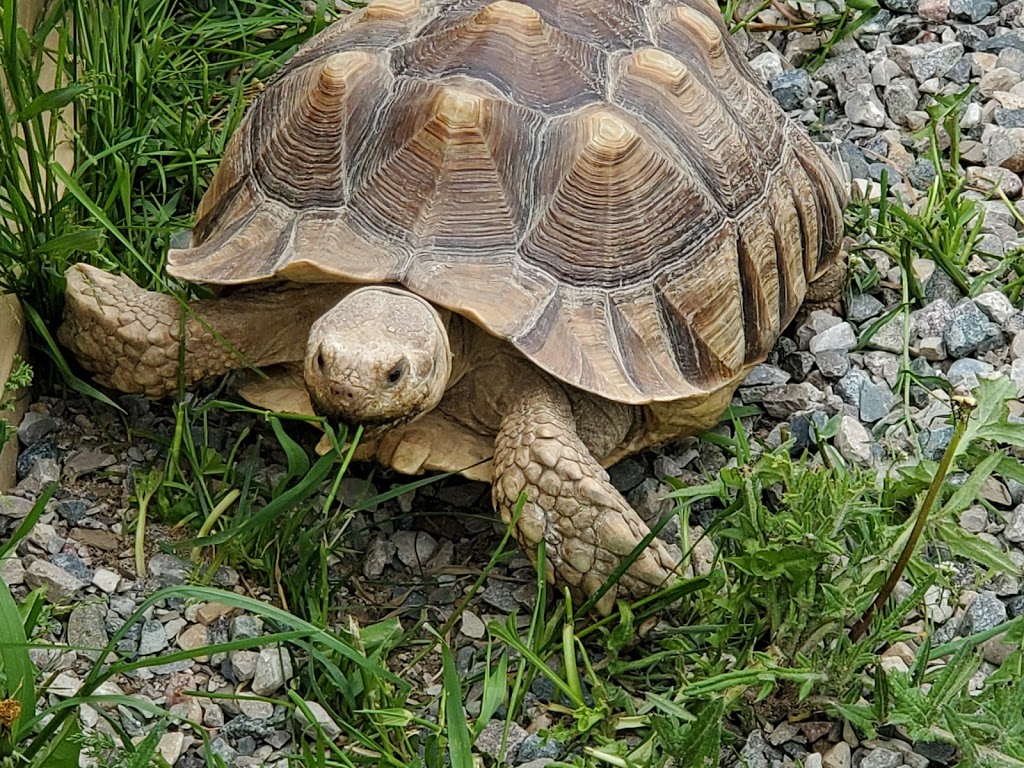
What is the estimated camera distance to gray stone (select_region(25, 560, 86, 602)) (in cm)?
256

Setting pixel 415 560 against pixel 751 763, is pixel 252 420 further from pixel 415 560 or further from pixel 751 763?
pixel 751 763

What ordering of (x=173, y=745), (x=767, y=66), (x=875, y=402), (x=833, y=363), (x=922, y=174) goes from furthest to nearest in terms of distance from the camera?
(x=767, y=66) → (x=922, y=174) → (x=833, y=363) → (x=875, y=402) → (x=173, y=745)

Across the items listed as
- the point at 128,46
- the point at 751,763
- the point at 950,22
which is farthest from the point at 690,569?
the point at 950,22

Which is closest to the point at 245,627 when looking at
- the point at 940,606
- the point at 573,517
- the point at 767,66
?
the point at 573,517

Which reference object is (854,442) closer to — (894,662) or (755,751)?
(894,662)

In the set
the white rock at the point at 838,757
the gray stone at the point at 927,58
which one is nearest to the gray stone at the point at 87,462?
the white rock at the point at 838,757

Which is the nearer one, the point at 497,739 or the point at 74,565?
the point at 497,739

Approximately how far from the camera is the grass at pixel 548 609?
2193mm

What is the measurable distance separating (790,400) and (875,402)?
0.70 feet

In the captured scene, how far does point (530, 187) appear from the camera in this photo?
110 inches

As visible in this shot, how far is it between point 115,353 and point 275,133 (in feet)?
2.03

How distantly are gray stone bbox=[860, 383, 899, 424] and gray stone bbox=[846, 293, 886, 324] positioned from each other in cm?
30

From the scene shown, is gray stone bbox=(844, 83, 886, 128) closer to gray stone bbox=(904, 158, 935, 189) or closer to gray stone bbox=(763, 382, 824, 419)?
gray stone bbox=(904, 158, 935, 189)

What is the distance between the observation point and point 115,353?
290cm
